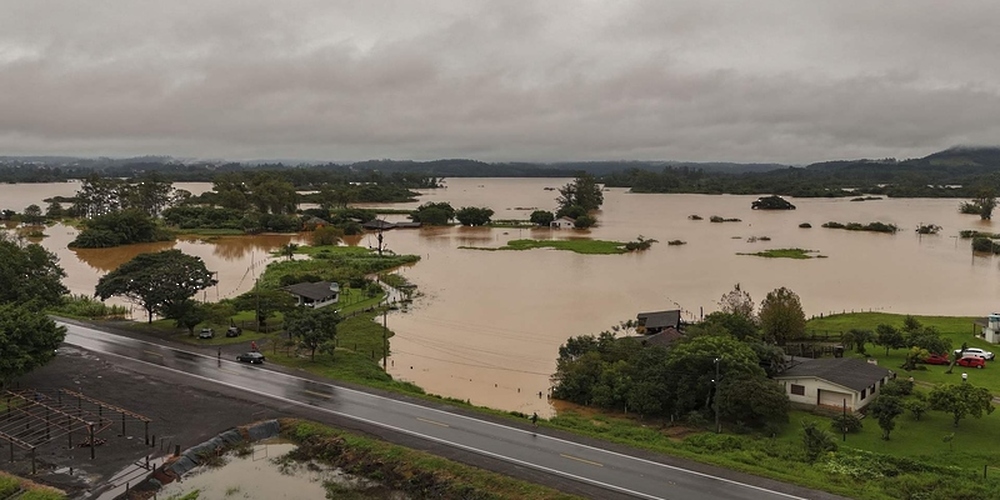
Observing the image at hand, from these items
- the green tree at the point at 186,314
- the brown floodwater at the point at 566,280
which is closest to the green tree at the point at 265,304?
the green tree at the point at 186,314

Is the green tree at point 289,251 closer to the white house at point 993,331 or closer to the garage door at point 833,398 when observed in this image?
the garage door at point 833,398

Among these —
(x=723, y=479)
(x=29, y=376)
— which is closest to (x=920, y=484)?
(x=723, y=479)

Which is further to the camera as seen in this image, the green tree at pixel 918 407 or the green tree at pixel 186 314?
the green tree at pixel 186 314

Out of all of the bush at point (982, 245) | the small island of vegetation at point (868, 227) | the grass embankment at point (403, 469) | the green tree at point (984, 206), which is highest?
the green tree at point (984, 206)

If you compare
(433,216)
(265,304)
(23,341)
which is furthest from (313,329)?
(433,216)

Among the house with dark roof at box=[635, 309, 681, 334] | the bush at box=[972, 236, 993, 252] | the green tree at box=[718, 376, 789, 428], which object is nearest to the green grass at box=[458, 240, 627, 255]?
the house with dark roof at box=[635, 309, 681, 334]

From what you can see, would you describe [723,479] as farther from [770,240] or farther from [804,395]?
[770,240]

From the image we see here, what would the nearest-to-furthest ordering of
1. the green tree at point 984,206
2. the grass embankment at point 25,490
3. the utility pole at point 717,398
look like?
the grass embankment at point 25,490 < the utility pole at point 717,398 < the green tree at point 984,206

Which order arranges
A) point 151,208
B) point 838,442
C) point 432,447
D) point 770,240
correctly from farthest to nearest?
point 151,208 < point 770,240 < point 838,442 < point 432,447
